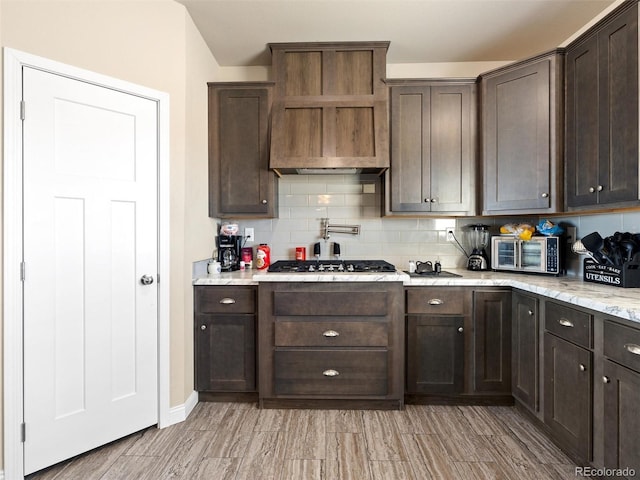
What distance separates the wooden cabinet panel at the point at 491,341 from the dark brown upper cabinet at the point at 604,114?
2.62ft

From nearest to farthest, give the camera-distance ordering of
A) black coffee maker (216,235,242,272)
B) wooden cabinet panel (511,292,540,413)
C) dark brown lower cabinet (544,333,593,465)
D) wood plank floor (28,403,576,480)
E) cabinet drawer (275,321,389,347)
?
dark brown lower cabinet (544,333,593,465) < wood plank floor (28,403,576,480) < wooden cabinet panel (511,292,540,413) < cabinet drawer (275,321,389,347) < black coffee maker (216,235,242,272)

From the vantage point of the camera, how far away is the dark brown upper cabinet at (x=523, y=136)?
2240 mm

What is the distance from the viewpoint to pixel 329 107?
253 centimetres

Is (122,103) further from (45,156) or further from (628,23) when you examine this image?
(628,23)

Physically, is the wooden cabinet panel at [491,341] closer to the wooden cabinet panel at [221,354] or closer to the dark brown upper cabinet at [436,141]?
the dark brown upper cabinet at [436,141]

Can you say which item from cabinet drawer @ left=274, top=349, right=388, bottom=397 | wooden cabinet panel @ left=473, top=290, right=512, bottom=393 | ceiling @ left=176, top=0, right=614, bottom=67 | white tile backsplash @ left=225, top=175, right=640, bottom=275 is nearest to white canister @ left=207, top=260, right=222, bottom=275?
white tile backsplash @ left=225, top=175, right=640, bottom=275

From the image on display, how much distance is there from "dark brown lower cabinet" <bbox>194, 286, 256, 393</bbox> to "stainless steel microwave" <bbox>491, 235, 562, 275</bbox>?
2.00 m

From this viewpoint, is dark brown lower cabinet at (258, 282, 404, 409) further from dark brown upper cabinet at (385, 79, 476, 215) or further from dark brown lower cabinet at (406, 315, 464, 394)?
dark brown upper cabinet at (385, 79, 476, 215)

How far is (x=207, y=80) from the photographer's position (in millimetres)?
2680

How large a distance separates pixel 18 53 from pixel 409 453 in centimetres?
296

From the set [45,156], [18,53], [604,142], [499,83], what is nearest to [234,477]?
[45,156]

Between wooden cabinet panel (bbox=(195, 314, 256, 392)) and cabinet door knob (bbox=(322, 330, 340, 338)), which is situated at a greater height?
cabinet door knob (bbox=(322, 330, 340, 338))

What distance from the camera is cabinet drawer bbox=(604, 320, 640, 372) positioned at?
1359mm

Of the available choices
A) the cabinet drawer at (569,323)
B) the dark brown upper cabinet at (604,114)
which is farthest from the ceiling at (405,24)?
the cabinet drawer at (569,323)
